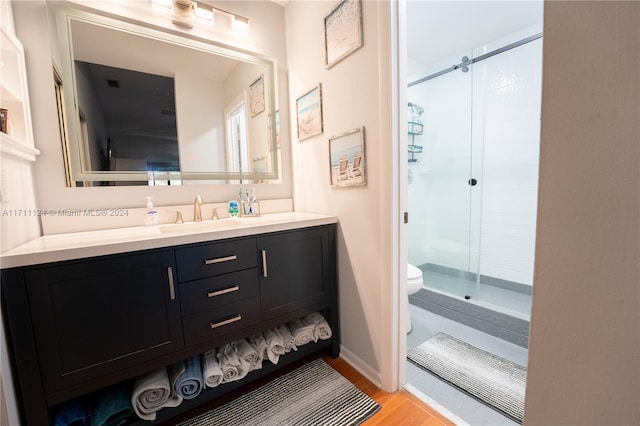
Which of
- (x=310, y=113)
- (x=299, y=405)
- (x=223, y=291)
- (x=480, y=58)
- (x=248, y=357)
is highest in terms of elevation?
(x=480, y=58)

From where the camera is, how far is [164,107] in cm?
158

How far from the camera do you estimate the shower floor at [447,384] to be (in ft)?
4.07

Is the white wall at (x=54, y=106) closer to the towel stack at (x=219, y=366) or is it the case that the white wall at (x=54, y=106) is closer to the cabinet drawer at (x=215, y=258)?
the cabinet drawer at (x=215, y=258)

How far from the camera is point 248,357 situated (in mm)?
1397

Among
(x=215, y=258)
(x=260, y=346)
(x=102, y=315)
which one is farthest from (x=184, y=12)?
(x=260, y=346)

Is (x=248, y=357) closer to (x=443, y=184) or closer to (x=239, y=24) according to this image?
(x=239, y=24)

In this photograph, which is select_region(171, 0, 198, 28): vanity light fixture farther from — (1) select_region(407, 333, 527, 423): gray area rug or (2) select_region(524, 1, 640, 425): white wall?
(1) select_region(407, 333, 527, 423): gray area rug

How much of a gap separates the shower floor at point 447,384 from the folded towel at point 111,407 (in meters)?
1.39

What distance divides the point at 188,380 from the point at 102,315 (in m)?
0.50

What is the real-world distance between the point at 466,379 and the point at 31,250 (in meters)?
2.08

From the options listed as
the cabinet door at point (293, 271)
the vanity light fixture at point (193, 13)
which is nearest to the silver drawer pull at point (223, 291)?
the cabinet door at point (293, 271)

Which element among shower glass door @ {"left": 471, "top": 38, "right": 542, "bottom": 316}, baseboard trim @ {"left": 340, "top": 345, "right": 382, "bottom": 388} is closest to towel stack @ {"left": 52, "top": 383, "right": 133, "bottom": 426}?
baseboard trim @ {"left": 340, "top": 345, "right": 382, "bottom": 388}

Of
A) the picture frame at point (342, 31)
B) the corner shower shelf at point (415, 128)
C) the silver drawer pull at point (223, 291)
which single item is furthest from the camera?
the corner shower shelf at point (415, 128)

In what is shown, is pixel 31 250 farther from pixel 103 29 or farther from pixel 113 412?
pixel 103 29
